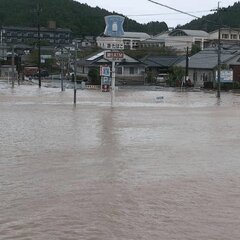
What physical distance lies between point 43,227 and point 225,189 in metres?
3.60

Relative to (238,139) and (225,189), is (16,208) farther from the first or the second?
(238,139)

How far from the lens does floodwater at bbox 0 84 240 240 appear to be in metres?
6.58

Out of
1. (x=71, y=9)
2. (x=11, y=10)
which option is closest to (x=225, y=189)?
(x=71, y=9)

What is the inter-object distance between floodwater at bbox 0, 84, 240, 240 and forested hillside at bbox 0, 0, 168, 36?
204 feet

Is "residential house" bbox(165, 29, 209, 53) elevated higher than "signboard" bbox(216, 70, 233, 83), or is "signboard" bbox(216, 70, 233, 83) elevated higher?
"residential house" bbox(165, 29, 209, 53)

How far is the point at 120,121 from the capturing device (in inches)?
832

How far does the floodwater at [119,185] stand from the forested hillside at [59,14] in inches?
2450

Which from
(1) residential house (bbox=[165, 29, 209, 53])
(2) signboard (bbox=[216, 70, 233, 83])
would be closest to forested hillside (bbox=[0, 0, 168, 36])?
(1) residential house (bbox=[165, 29, 209, 53])

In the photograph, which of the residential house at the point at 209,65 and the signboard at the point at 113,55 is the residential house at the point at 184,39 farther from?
the signboard at the point at 113,55

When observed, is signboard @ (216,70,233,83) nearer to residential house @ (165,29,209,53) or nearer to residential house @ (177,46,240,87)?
residential house @ (177,46,240,87)

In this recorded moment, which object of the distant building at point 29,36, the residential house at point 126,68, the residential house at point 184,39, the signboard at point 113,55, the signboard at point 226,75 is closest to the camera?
the signboard at point 113,55

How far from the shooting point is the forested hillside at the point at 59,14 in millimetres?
79188

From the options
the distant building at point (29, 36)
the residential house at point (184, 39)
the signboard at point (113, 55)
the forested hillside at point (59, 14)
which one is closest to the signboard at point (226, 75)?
the signboard at point (113, 55)

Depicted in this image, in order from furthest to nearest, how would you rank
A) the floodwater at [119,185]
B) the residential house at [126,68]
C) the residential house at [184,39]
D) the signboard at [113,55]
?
the residential house at [184,39]
the residential house at [126,68]
the signboard at [113,55]
the floodwater at [119,185]
